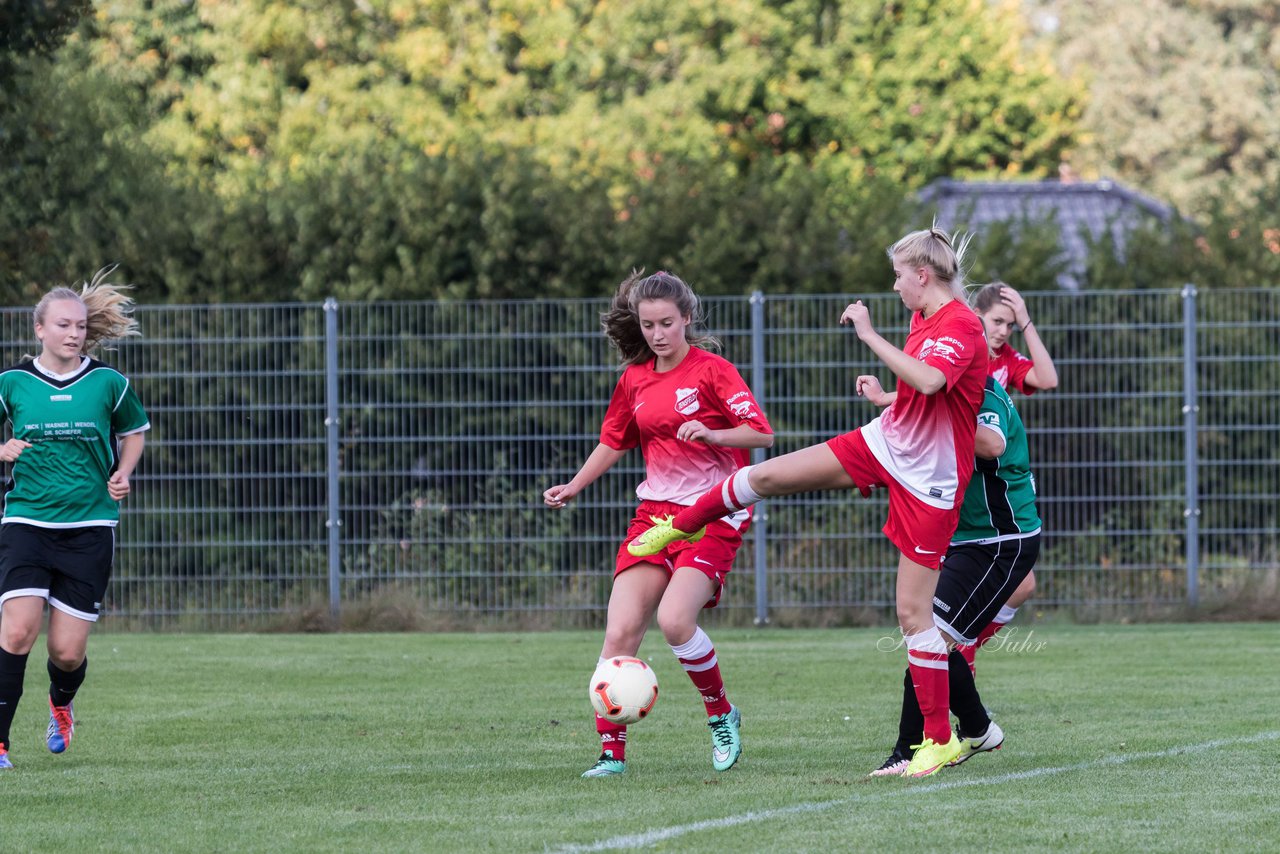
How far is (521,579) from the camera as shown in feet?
43.7

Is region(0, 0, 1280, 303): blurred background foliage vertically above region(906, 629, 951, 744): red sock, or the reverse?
region(0, 0, 1280, 303): blurred background foliage

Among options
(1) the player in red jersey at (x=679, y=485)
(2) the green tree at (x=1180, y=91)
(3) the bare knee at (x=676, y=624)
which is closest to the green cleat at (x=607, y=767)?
(1) the player in red jersey at (x=679, y=485)

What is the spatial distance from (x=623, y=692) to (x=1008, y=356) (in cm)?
271

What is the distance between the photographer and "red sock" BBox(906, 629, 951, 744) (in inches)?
247

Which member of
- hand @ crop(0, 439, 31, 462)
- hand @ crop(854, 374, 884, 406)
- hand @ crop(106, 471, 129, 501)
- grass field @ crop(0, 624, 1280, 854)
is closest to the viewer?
grass field @ crop(0, 624, 1280, 854)

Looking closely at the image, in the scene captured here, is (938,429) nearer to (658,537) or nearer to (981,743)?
(658,537)

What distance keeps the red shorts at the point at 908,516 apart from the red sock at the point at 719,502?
1.22 ft

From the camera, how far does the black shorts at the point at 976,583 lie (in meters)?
6.71

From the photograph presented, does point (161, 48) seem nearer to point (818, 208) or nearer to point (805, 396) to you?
point (818, 208)

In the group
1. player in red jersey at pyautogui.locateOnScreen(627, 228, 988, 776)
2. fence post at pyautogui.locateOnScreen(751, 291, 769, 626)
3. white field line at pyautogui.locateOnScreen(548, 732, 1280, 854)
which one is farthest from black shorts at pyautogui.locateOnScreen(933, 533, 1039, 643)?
fence post at pyautogui.locateOnScreen(751, 291, 769, 626)

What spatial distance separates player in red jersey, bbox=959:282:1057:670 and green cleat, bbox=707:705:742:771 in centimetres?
124

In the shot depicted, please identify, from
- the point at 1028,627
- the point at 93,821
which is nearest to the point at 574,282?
the point at 1028,627

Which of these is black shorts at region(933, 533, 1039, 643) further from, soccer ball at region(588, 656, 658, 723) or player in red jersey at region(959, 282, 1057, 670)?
soccer ball at region(588, 656, 658, 723)

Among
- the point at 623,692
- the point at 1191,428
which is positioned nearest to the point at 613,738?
the point at 623,692
